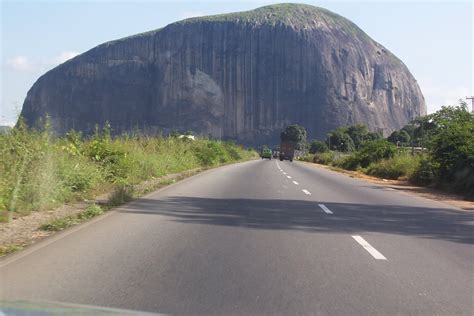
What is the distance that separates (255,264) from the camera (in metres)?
7.89

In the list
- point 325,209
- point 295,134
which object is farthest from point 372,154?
point 295,134

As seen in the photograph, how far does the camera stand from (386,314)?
5.73m

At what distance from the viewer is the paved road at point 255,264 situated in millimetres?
6062

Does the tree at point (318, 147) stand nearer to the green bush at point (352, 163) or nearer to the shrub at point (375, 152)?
the green bush at point (352, 163)

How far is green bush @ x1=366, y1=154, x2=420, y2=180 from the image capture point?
34.5 metres

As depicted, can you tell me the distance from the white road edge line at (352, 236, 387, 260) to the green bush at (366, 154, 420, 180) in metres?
23.3

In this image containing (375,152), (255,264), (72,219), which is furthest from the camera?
(375,152)

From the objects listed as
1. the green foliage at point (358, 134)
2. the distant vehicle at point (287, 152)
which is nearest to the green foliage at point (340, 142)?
the green foliage at point (358, 134)

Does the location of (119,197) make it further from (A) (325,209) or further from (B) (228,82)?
(B) (228,82)

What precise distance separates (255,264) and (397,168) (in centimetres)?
3120

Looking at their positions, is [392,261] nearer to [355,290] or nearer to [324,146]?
[355,290]

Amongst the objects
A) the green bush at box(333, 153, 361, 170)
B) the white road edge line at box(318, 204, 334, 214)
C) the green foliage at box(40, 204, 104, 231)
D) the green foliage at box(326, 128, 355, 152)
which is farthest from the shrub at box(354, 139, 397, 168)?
the green foliage at box(326, 128, 355, 152)

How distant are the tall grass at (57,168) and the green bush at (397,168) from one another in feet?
52.0

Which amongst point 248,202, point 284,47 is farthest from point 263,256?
point 284,47
